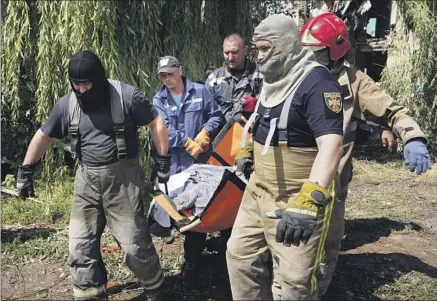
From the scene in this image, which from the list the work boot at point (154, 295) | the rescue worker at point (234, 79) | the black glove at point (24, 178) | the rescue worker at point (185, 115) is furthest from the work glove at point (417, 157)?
the black glove at point (24, 178)

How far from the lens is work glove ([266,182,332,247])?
2361mm

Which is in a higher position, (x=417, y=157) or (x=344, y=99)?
(x=344, y=99)

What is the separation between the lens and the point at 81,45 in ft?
18.7

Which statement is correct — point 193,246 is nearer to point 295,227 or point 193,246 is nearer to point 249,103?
point 249,103

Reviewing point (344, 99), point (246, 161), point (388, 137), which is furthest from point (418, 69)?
point (246, 161)

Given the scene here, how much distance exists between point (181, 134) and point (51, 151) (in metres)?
2.39

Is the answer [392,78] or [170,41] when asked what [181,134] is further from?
[392,78]

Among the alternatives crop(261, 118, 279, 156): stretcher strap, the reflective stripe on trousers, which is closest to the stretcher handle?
the reflective stripe on trousers

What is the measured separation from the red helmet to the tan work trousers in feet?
3.41

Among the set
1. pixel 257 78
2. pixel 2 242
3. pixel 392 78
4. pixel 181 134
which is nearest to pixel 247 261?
pixel 181 134

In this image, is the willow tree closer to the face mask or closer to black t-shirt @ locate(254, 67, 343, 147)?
the face mask

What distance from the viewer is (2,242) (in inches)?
195

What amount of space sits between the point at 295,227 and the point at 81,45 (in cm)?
416

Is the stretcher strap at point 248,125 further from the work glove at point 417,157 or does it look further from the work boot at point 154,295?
the work boot at point 154,295
